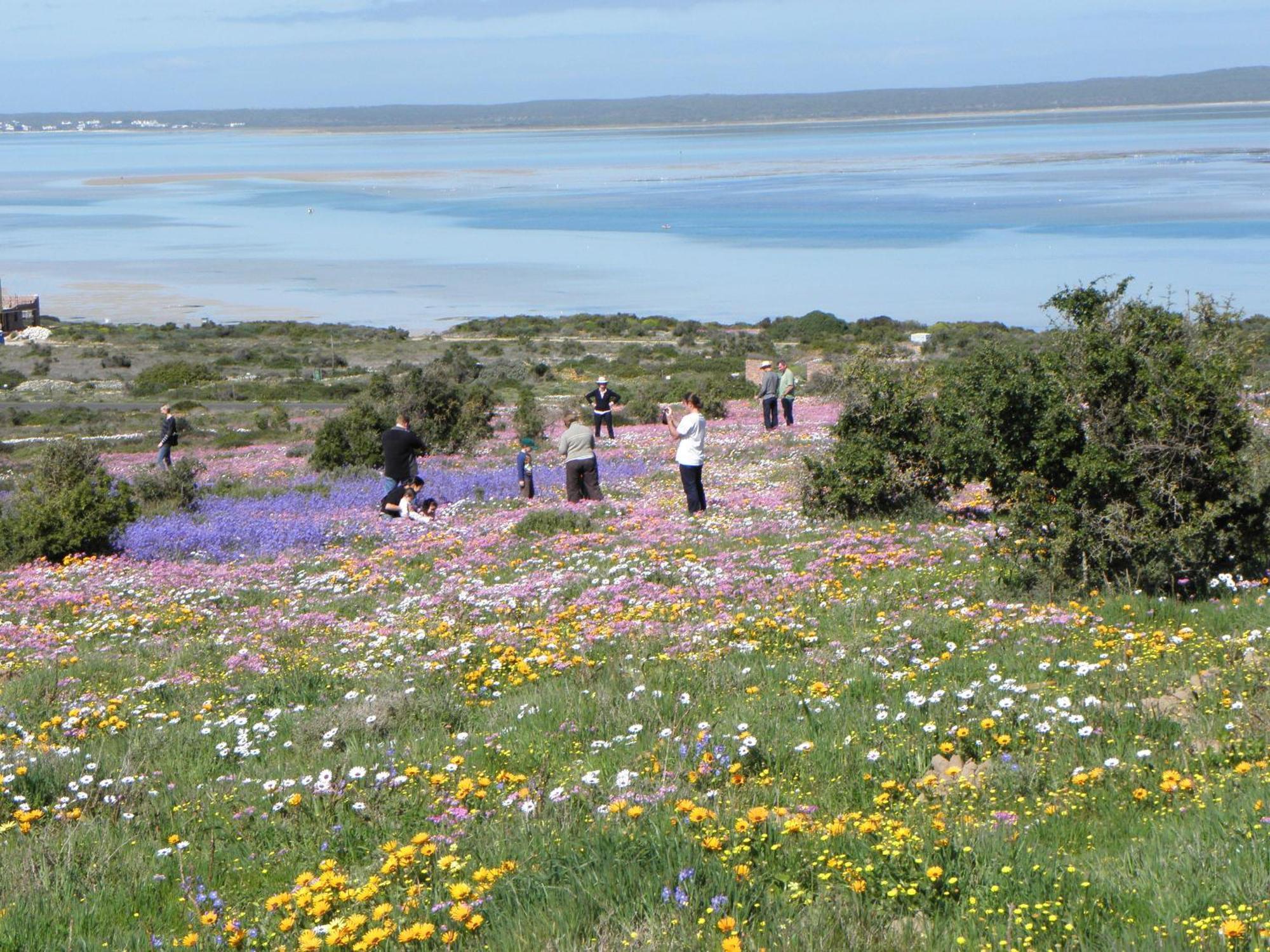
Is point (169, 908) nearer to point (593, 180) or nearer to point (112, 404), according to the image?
point (112, 404)

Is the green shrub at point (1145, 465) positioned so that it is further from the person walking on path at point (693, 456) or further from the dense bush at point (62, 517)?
the dense bush at point (62, 517)

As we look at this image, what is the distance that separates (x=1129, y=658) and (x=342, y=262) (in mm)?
99881

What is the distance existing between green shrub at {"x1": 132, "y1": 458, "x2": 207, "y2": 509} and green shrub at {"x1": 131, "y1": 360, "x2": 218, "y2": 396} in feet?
120

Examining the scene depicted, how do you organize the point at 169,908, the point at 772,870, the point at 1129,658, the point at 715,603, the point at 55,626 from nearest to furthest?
the point at 772,870 → the point at 169,908 → the point at 1129,658 → the point at 715,603 → the point at 55,626

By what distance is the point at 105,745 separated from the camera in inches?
309

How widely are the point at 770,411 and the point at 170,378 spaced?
122 ft

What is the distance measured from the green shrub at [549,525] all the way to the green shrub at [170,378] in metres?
45.4

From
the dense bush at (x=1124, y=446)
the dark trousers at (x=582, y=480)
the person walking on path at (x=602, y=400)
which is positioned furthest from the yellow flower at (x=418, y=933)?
the person walking on path at (x=602, y=400)

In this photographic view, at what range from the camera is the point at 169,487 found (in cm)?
2220

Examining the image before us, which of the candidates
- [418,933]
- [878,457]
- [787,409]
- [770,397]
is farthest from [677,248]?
[418,933]

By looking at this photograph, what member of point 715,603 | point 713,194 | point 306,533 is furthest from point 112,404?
point 713,194

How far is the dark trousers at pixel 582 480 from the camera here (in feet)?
58.6

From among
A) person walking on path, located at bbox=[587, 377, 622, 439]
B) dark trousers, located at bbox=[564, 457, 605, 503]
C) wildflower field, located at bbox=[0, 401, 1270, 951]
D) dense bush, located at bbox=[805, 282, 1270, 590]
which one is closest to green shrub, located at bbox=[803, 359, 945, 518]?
wildflower field, located at bbox=[0, 401, 1270, 951]

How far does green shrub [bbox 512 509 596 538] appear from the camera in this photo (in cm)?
1552
